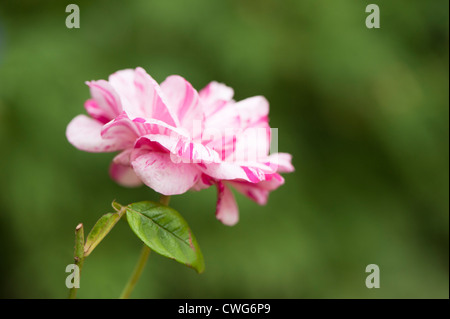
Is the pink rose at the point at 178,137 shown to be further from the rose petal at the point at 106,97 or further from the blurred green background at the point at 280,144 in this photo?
the blurred green background at the point at 280,144

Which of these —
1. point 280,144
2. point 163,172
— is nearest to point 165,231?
point 163,172

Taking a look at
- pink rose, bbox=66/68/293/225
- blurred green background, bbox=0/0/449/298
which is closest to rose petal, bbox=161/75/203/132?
pink rose, bbox=66/68/293/225

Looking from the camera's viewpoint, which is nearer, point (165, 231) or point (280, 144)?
point (165, 231)

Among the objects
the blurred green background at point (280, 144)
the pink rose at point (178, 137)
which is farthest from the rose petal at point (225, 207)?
the blurred green background at point (280, 144)

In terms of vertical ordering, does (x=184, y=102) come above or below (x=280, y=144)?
below

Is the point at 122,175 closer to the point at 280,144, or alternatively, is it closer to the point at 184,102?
the point at 184,102

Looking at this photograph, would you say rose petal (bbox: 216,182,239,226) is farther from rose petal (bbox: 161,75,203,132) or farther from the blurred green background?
the blurred green background

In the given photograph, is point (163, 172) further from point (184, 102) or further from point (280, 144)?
point (280, 144)
